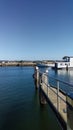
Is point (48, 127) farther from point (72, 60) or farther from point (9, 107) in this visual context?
point (72, 60)

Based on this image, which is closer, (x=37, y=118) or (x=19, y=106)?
(x=37, y=118)

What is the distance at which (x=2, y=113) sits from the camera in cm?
1367

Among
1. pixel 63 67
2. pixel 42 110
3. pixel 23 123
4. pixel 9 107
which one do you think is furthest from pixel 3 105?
pixel 63 67

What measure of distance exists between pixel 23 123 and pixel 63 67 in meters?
61.6

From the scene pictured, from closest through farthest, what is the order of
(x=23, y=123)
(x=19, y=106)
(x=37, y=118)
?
(x=23, y=123), (x=37, y=118), (x=19, y=106)

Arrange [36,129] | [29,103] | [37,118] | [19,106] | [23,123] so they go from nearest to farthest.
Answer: [36,129] < [23,123] < [37,118] < [19,106] < [29,103]

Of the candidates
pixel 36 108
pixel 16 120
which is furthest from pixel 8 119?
pixel 36 108

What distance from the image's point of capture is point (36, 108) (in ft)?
49.5

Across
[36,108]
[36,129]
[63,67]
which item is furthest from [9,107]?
[63,67]

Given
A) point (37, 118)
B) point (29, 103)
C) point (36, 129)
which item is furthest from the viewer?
point (29, 103)

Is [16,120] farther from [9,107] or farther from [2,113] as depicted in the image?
[9,107]

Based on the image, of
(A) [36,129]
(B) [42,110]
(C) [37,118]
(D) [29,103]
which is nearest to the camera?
(A) [36,129]

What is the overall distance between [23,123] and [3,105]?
4.43 m

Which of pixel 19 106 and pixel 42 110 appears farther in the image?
pixel 19 106
